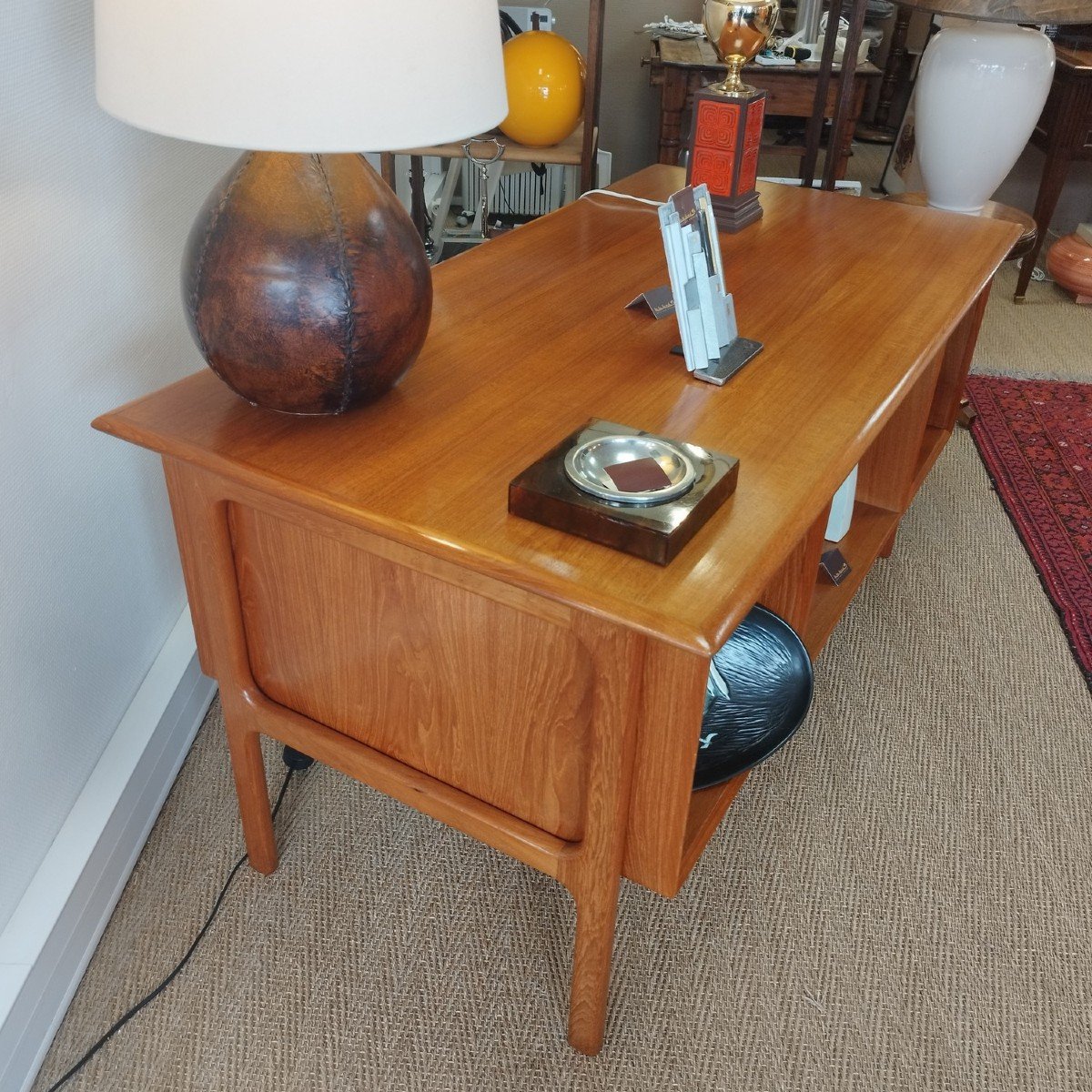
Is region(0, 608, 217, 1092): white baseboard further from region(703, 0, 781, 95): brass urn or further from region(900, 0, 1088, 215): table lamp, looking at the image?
region(900, 0, 1088, 215): table lamp

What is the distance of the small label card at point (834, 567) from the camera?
1515 millimetres

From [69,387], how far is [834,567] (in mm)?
1059

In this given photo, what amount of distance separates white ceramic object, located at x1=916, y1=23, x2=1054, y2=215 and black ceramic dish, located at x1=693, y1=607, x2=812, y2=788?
1.56 m

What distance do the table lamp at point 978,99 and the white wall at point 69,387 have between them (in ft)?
5.56

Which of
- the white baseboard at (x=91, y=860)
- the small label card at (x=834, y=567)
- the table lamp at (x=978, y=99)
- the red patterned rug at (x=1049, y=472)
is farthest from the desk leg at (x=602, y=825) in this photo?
the table lamp at (x=978, y=99)

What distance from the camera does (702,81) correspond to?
307 cm

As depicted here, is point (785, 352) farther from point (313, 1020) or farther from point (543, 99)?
point (543, 99)

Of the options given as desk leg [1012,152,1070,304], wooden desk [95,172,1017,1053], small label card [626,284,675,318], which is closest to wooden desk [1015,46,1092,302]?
desk leg [1012,152,1070,304]

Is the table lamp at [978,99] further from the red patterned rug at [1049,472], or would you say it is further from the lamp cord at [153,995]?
the lamp cord at [153,995]

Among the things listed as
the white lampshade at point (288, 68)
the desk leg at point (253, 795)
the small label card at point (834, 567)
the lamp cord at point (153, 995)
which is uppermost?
the white lampshade at point (288, 68)

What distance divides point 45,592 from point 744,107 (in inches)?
47.9

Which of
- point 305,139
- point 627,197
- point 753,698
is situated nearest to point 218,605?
point 305,139

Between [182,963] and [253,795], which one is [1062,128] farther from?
[182,963]

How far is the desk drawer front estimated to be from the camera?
0.90 metres
